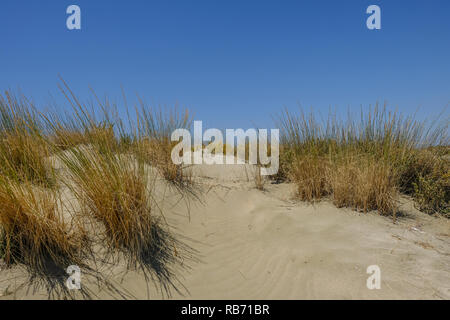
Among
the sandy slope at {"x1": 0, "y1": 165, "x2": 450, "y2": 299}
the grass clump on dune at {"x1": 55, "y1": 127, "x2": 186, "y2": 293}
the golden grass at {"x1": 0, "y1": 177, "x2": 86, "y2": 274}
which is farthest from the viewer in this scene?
the grass clump on dune at {"x1": 55, "y1": 127, "x2": 186, "y2": 293}

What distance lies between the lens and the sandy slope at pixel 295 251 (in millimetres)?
2180

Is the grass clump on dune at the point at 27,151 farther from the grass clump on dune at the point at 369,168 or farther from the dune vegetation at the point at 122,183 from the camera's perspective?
the grass clump on dune at the point at 369,168

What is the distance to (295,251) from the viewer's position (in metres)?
2.71

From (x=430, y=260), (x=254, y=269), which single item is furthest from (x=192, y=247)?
(x=430, y=260)

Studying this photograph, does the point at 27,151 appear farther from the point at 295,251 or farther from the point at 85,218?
the point at 295,251

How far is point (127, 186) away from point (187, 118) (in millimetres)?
2217

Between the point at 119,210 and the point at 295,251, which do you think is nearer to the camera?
the point at 119,210

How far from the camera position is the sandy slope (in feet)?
7.15

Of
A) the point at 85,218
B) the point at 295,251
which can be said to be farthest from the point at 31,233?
the point at 295,251

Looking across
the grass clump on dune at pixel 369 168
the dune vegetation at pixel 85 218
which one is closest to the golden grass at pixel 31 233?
the dune vegetation at pixel 85 218

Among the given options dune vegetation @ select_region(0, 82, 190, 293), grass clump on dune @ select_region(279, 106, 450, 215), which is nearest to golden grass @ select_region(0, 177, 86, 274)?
dune vegetation @ select_region(0, 82, 190, 293)

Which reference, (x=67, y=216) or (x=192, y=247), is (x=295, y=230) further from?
(x=67, y=216)

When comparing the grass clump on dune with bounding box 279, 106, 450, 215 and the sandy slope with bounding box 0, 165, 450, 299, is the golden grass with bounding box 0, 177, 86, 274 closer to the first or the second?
the sandy slope with bounding box 0, 165, 450, 299

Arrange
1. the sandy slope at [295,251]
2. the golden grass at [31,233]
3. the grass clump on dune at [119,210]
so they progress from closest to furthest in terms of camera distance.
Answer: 1. the golden grass at [31,233]
2. the sandy slope at [295,251]
3. the grass clump on dune at [119,210]
